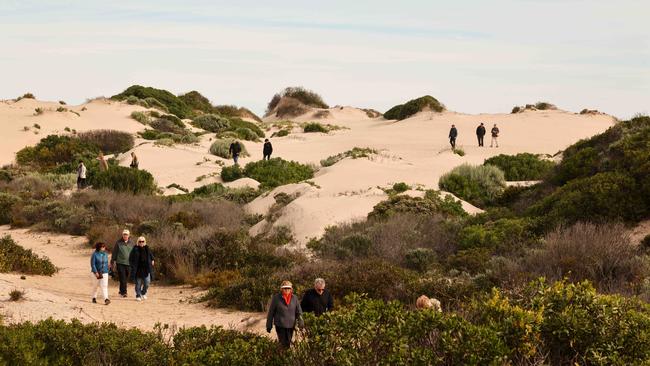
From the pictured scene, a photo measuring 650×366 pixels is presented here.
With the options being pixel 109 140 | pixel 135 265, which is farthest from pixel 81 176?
pixel 109 140

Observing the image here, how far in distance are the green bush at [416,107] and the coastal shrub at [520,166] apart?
36293mm

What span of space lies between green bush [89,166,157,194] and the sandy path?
9.66 metres

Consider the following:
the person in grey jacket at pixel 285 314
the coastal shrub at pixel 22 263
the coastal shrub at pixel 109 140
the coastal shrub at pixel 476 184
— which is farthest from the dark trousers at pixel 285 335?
the coastal shrub at pixel 109 140

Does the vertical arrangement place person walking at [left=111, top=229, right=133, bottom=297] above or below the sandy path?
above

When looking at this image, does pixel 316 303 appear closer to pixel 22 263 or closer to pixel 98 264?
pixel 98 264

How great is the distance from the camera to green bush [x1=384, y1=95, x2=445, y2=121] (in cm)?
6541

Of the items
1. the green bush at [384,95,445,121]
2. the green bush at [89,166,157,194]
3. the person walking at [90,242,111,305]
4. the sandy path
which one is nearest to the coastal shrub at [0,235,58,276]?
the sandy path

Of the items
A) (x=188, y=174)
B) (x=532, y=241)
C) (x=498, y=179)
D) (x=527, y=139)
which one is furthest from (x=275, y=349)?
(x=527, y=139)

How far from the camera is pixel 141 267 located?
14.1 m

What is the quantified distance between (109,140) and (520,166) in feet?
89.8

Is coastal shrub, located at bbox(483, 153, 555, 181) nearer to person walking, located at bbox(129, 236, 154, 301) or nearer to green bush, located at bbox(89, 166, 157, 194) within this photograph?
green bush, located at bbox(89, 166, 157, 194)

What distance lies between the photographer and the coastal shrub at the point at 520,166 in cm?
2752

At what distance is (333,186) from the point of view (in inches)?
955

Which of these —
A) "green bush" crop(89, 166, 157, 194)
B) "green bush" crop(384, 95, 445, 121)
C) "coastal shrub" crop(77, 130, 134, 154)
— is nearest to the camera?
"green bush" crop(89, 166, 157, 194)
